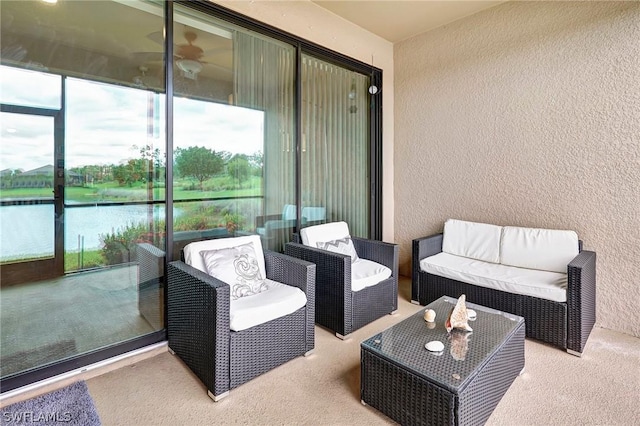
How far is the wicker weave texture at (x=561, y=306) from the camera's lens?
7.52ft

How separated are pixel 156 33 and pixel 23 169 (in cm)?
125

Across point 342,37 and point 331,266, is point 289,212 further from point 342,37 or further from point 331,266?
point 342,37

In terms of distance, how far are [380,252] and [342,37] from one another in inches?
93.7

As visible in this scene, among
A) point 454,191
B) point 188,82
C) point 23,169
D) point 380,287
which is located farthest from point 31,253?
point 454,191

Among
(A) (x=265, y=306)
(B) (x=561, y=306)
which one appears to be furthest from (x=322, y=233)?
(B) (x=561, y=306)

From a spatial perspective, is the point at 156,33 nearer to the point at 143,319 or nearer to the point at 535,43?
the point at 143,319

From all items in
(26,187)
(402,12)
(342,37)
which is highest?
(402,12)

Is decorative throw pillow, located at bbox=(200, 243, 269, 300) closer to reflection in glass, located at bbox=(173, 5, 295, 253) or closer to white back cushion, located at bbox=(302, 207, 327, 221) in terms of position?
reflection in glass, located at bbox=(173, 5, 295, 253)

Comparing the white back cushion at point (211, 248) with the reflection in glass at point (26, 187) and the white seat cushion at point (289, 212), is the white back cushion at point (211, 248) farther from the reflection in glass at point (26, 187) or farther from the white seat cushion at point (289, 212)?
the reflection in glass at point (26, 187)

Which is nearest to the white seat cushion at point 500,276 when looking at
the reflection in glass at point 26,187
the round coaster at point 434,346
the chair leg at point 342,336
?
the chair leg at point 342,336

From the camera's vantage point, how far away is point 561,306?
236 cm

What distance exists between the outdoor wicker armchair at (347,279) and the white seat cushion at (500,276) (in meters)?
0.48

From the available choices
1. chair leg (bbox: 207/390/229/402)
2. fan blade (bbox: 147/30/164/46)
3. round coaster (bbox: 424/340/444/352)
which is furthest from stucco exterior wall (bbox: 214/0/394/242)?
chair leg (bbox: 207/390/229/402)

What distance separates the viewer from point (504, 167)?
328cm
